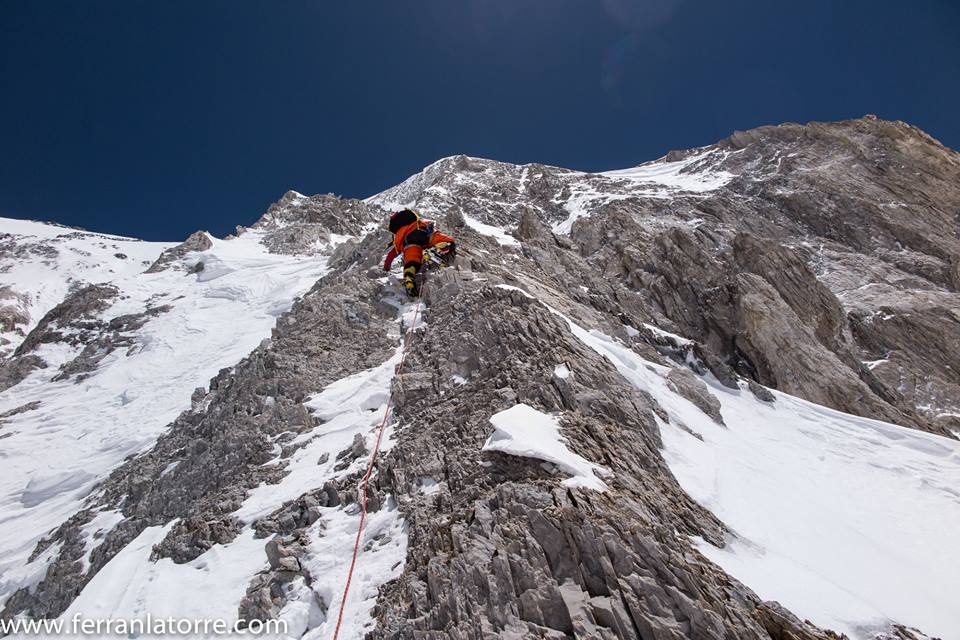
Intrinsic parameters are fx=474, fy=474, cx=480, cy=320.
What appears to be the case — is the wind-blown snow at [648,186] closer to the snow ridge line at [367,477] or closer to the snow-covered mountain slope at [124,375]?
the snow-covered mountain slope at [124,375]

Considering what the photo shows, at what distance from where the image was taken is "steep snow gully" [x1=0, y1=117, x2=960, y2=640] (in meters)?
7.35

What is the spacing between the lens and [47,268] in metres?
46.5

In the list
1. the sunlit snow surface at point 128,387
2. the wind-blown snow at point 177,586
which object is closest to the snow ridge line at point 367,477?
the wind-blown snow at point 177,586

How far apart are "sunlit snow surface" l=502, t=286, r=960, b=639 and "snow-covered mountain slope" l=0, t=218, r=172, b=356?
1776 inches

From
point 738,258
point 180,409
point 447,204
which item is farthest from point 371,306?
point 447,204

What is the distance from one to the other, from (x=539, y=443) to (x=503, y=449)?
27.2 inches

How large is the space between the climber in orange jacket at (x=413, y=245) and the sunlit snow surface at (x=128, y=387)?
10.4m

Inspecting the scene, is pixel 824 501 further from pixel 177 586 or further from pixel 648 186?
pixel 648 186

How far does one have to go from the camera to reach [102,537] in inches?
530

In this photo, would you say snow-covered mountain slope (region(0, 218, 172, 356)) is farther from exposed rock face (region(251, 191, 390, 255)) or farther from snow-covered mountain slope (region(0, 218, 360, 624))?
exposed rock face (region(251, 191, 390, 255))

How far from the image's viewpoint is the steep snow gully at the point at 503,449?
289 inches

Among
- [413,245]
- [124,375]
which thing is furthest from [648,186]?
[124,375]

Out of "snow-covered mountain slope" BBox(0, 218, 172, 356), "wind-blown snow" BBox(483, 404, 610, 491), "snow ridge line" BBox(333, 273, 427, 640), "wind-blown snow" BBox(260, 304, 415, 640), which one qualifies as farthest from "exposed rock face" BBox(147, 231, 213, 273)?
"wind-blown snow" BBox(483, 404, 610, 491)

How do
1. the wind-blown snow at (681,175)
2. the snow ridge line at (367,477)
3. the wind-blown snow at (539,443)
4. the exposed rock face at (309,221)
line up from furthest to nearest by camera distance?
the wind-blown snow at (681,175) < the exposed rock face at (309,221) < the wind-blown snow at (539,443) < the snow ridge line at (367,477)
